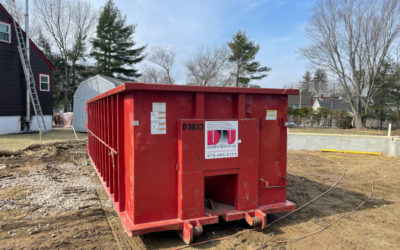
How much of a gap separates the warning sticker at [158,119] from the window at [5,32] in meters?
18.0

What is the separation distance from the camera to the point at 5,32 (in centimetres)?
1652

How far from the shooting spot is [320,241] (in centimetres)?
370

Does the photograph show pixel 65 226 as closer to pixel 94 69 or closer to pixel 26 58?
pixel 26 58

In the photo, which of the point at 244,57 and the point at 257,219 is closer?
the point at 257,219

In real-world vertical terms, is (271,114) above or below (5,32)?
below

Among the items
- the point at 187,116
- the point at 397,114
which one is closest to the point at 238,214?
the point at 187,116

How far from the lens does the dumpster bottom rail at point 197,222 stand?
3332mm

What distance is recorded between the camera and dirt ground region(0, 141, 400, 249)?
11.9ft

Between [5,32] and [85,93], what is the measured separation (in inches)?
243

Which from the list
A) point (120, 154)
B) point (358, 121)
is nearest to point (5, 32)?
point (120, 154)

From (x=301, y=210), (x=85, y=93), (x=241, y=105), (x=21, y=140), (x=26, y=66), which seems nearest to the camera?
(x=241, y=105)

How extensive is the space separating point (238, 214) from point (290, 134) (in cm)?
1120

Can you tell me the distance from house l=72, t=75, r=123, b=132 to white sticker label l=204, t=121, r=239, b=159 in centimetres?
1663

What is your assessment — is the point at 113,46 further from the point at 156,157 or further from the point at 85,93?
the point at 156,157
